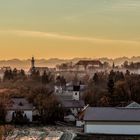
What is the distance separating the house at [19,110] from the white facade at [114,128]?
642cm

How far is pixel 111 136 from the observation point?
25.1 meters

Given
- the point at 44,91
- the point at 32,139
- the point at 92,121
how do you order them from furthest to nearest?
1. the point at 44,91
2. the point at 92,121
3. the point at 32,139

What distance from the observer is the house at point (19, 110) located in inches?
1228

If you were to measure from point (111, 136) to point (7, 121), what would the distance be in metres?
7.99

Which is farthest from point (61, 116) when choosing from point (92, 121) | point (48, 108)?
point (92, 121)

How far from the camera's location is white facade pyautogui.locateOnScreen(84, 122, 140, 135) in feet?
84.8

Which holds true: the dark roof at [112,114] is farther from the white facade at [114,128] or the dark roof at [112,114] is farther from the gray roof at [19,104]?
the gray roof at [19,104]

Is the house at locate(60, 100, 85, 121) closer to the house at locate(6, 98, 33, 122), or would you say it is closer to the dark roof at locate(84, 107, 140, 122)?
the house at locate(6, 98, 33, 122)

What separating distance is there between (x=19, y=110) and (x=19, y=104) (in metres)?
0.80

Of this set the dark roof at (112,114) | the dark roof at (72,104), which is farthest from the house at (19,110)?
the dark roof at (112,114)

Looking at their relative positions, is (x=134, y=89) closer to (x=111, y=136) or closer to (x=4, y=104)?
(x=4, y=104)

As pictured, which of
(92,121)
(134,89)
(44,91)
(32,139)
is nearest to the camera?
(32,139)

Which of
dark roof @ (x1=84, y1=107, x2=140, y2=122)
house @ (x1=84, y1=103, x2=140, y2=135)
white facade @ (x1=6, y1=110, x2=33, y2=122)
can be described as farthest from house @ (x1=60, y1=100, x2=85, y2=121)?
house @ (x1=84, y1=103, x2=140, y2=135)

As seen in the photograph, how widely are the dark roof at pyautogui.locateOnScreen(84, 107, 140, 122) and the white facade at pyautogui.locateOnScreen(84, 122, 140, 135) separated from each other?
8.6 inches
